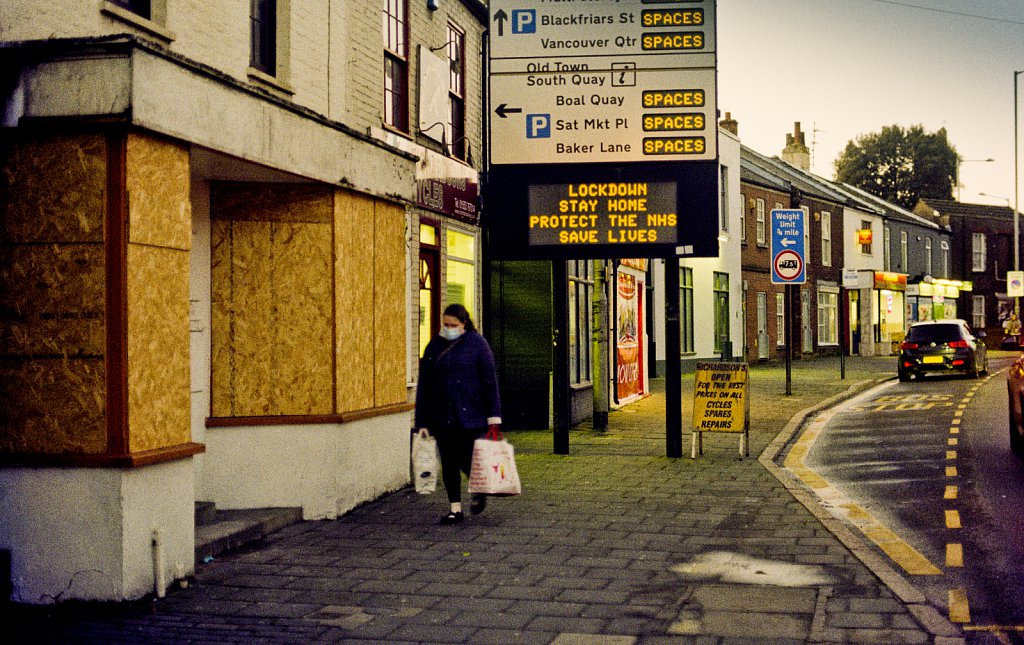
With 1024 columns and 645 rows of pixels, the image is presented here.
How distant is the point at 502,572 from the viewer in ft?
23.8

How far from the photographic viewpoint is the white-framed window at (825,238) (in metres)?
45.3

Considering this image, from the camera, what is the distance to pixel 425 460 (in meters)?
9.25

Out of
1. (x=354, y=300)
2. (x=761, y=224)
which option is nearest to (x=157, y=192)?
(x=354, y=300)

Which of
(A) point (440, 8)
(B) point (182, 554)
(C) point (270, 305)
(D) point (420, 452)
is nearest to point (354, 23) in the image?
(A) point (440, 8)

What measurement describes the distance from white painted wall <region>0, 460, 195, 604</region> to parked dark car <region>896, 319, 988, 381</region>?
24.5 metres

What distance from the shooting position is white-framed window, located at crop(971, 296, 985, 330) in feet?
203

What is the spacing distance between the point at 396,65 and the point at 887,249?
138 ft

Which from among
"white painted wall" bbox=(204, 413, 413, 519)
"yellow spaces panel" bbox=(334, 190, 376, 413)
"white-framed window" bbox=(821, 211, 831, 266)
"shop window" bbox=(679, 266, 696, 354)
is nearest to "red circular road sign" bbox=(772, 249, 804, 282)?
"shop window" bbox=(679, 266, 696, 354)

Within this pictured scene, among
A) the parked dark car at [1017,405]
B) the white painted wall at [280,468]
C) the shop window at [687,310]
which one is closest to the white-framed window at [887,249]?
the shop window at [687,310]

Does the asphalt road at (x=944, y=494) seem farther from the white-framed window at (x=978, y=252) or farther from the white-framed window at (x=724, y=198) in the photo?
the white-framed window at (x=978, y=252)

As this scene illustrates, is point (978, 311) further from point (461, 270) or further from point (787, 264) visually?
point (461, 270)

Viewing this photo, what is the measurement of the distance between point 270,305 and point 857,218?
43.1 metres

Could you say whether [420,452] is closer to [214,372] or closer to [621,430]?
[214,372]

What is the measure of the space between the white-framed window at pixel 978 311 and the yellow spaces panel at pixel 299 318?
5897cm
